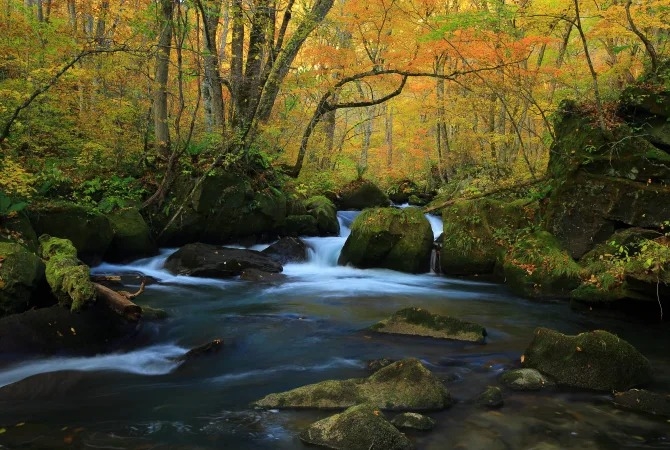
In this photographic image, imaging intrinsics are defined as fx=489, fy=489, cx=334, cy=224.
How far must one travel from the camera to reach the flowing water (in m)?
4.15

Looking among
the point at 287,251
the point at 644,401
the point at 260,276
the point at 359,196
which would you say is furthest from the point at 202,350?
the point at 359,196

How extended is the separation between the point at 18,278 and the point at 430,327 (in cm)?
563

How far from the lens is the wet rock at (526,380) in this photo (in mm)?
5155

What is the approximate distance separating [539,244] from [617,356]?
513cm

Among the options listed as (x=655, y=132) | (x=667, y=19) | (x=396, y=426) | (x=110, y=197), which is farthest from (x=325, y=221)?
(x=396, y=426)

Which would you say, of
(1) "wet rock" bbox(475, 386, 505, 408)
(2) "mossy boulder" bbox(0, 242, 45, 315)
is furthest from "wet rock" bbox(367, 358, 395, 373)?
(2) "mossy boulder" bbox(0, 242, 45, 315)

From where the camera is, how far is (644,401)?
4703mm

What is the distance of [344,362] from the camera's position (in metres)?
6.20

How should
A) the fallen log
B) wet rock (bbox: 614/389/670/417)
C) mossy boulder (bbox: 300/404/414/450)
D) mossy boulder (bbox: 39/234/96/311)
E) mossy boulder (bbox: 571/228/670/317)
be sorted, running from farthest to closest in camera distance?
mossy boulder (bbox: 571/228/670/317)
the fallen log
mossy boulder (bbox: 39/234/96/311)
wet rock (bbox: 614/389/670/417)
mossy boulder (bbox: 300/404/414/450)

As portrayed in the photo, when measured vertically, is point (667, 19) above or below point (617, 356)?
above

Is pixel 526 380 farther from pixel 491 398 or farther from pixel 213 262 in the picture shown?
pixel 213 262

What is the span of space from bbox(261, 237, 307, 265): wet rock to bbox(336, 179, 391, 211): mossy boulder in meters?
6.49

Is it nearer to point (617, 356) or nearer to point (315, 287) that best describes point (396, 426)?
point (617, 356)

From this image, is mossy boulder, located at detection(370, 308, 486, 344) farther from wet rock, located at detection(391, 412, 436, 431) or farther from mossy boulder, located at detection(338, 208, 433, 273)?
mossy boulder, located at detection(338, 208, 433, 273)
